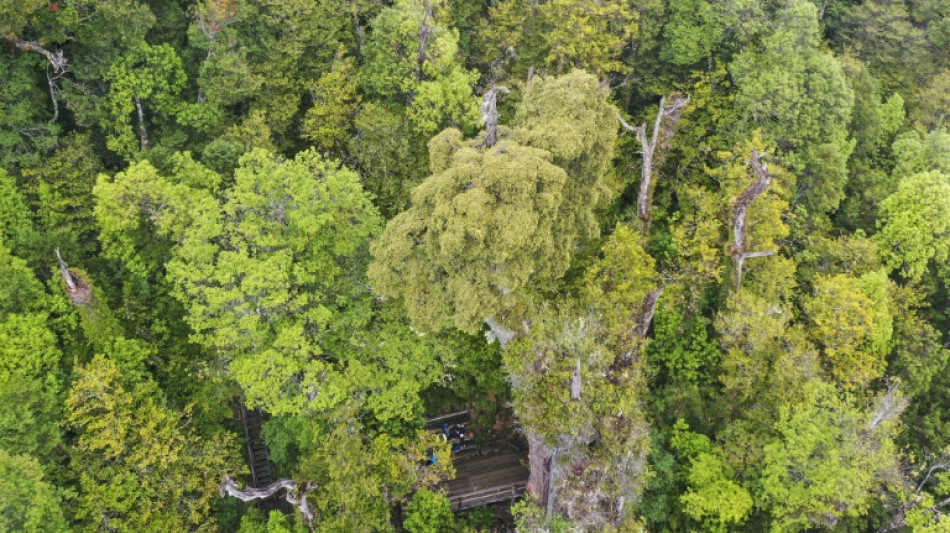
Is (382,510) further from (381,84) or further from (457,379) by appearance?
(381,84)

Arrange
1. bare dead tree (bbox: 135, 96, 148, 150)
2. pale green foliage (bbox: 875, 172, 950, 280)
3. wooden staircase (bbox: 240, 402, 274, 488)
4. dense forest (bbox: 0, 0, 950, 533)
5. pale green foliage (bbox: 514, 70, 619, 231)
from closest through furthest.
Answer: pale green foliage (bbox: 514, 70, 619, 231) → dense forest (bbox: 0, 0, 950, 533) → pale green foliage (bbox: 875, 172, 950, 280) → bare dead tree (bbox: 135, 96, 148, 150) → wooden staircase (bbox: 240, 402, 274, 488)

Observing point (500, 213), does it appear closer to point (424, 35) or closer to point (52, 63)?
point (424, 35)

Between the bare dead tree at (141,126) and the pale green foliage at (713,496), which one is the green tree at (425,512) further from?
the bare dead tree at (141,126)

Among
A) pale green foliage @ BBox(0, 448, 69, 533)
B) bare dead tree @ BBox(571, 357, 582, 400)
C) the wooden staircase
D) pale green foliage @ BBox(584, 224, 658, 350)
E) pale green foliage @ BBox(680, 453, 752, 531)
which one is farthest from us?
the wooden staircase

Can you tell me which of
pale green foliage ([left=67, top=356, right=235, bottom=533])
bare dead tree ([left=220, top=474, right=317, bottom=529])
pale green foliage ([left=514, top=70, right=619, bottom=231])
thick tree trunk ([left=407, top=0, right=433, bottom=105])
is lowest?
bare dead tree ([left=220, top=474, right=317, bottom=529])

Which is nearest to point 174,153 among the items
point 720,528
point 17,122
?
point 17,122

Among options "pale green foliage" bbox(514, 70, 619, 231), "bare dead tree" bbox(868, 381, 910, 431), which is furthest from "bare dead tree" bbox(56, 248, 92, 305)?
"bare dead tree" bbox(868, 381, 910, 431)

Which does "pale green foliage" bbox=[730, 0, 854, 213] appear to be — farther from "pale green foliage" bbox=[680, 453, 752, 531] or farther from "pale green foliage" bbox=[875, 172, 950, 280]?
"pale green foliage" bbox=[680, 453, 752, 531]
